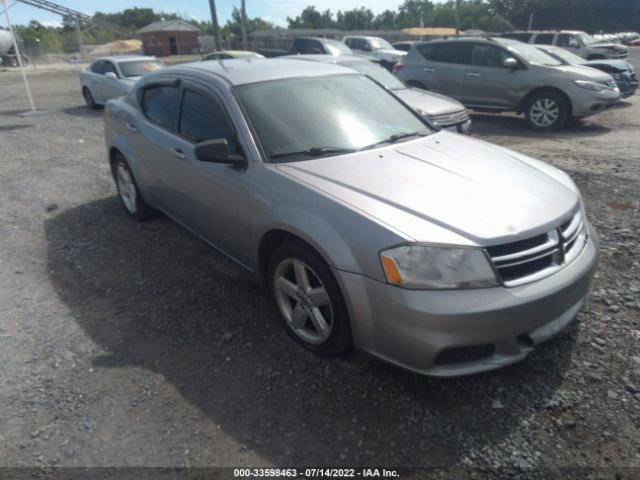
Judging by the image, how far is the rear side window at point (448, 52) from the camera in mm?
10117

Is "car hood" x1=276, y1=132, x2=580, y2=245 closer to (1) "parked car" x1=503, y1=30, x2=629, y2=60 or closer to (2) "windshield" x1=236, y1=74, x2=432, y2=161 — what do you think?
(2) "windshield" x1=236, y1=74, x2=432, y2=161

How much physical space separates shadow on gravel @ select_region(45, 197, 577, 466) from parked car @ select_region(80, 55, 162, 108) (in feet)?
32.1

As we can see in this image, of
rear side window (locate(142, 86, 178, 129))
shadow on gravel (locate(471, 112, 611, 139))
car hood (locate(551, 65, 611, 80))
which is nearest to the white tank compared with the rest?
shadow on gravel (locate(471, 112, 611, 139))

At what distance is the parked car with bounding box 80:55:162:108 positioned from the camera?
12202mm

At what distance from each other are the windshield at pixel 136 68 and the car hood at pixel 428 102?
7.82 m

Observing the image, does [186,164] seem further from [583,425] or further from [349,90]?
[583,425]

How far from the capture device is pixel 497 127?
980 cm

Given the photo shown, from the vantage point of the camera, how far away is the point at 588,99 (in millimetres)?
8664

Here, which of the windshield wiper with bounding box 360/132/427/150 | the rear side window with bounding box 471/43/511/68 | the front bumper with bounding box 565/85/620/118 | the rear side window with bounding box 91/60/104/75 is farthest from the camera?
the rear side window with bounding box 91/60/104/75

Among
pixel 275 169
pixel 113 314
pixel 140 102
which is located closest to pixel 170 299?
pixel 113 314

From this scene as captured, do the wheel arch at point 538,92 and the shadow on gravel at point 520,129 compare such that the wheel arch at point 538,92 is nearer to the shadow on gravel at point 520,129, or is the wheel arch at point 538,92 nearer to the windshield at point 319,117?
the shadow on gravel at point 520,129

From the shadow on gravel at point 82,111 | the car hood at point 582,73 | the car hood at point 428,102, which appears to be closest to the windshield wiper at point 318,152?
the car hood at point 428,102

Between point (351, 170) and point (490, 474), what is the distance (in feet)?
5.80

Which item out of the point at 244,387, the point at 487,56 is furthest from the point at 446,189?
the point at 487,56
